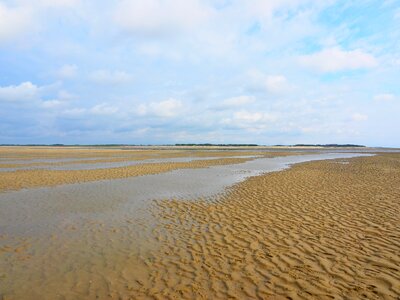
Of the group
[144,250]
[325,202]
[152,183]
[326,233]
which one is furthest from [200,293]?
[152,183]

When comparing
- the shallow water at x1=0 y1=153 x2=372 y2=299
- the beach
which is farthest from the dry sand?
the shallow water at x1=0 y1=153 x2=372 y2=299

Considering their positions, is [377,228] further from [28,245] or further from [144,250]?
[28,245]

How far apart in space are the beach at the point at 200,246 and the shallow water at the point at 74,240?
3 cm

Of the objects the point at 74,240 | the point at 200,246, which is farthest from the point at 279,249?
the point at 74,240

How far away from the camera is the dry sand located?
569cm

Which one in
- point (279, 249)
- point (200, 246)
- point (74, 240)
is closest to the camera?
point (279, 249)

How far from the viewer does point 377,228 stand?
9.58 meters

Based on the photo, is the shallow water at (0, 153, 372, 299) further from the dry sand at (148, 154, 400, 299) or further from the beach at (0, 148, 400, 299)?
the dry sand at (148, 154, 400, 299)

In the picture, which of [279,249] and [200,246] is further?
[200,246]

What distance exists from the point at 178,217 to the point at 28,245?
17.4ft

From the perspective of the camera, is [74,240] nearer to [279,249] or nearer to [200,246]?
[200,246]

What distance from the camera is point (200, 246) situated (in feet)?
26.6

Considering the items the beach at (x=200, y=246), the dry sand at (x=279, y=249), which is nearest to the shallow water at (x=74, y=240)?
the beach at (x=200, y=246)

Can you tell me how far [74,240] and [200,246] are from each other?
4.01 metres
